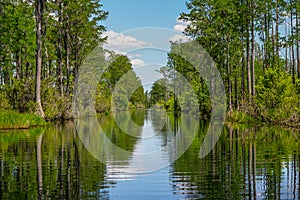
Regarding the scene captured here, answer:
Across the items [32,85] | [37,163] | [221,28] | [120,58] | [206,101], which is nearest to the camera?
[37,163]

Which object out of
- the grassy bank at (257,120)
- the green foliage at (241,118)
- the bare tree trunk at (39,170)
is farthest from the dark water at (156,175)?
the green foliage at (241,118)

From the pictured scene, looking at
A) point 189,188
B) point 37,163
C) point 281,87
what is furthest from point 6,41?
point 189,188

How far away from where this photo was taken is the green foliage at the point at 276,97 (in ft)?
115

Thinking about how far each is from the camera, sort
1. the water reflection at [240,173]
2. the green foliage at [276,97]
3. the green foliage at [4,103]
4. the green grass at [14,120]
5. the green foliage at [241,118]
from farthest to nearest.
A: 1. the green foliage at [241,118]
2. the green foliage at [4,103]
3. the green foliage at [276,97]
4. the green grass at [14,120]
5. the water reflection at [240,173]

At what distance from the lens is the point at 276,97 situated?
37.0 metres

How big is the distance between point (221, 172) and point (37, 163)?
252 inches

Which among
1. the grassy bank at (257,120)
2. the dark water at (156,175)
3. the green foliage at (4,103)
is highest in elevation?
the green foliage at (4,103)

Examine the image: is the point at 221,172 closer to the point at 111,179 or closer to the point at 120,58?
the point at 111,179

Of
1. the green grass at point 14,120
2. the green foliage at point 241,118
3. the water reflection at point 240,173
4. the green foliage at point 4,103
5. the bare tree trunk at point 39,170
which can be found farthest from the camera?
the green foliage at point 241,118

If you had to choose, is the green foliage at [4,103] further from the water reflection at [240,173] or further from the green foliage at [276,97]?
the water reflection at [240,173]

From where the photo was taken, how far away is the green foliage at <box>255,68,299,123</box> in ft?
115

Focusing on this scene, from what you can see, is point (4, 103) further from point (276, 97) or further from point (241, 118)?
point (276, 97)

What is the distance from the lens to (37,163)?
1580cm

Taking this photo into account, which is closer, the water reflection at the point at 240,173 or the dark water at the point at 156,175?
the water reflection at the point at 240,173
